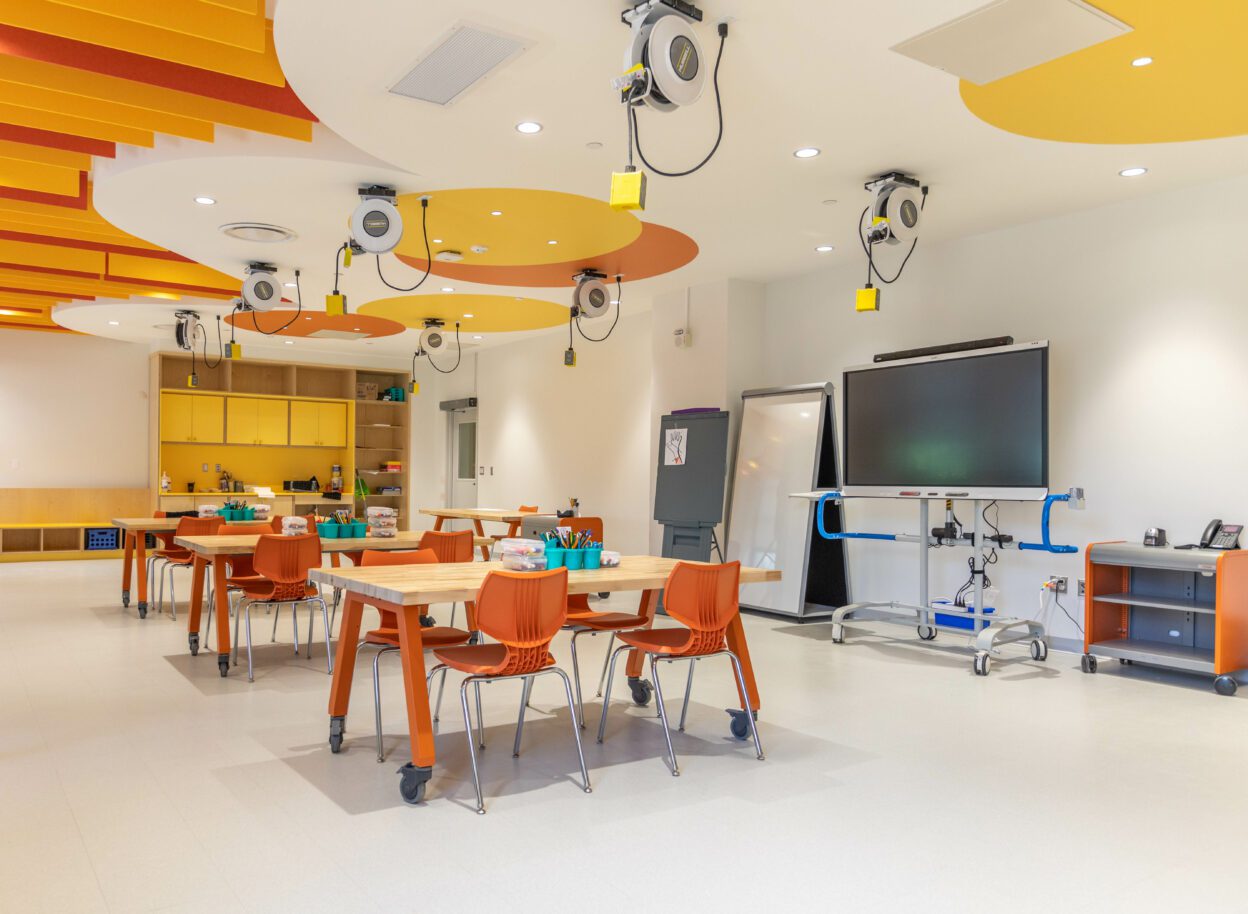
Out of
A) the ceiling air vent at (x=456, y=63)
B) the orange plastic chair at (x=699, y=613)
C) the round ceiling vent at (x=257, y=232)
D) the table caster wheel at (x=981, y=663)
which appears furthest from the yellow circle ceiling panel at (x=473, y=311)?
the orange plastic chair at (x=699, y=613)

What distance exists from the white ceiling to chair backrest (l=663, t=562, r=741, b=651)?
2.26 meters

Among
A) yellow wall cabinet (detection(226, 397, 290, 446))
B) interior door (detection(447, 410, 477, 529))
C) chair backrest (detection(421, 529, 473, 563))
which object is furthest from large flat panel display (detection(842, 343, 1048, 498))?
yellow wall cabinet (detection(226, 397, 290, 446))

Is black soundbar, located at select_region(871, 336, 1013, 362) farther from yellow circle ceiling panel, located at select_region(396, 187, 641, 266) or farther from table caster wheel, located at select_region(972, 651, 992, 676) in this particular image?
yellow circle ceiling panel, located at select_region(396, 187, 641, 266)

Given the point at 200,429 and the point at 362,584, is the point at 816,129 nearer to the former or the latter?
the point at 362,584

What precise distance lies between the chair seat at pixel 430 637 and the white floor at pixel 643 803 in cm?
44

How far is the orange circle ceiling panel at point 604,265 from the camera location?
7.29 meters

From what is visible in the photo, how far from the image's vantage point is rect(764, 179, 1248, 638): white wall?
5.77 metres

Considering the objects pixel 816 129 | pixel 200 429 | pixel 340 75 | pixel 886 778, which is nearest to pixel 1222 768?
pixel 886 778

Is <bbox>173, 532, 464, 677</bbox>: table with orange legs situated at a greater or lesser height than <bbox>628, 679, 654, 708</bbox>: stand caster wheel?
greater

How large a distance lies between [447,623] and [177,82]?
16.3 ft

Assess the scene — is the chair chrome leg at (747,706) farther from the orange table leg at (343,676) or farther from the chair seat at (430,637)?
the orange table leg at (343,676)

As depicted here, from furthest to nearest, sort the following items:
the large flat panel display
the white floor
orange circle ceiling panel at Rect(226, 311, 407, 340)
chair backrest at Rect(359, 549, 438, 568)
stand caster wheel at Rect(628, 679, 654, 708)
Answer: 1. orange circle ceiling panel at Rect(226, 311, 407, 340)
2. the large flat panel display
3. stand caster wheel at Rect(628, 679, 654, 708)
4. chair backrest at Rect(359, 549, 438, 568)
5. the white floor

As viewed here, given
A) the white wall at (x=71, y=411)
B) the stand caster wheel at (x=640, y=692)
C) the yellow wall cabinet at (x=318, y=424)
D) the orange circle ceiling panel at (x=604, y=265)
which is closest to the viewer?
the stand caster wheel at (x=640, y=692)

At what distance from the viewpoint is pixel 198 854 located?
2.95 metres
